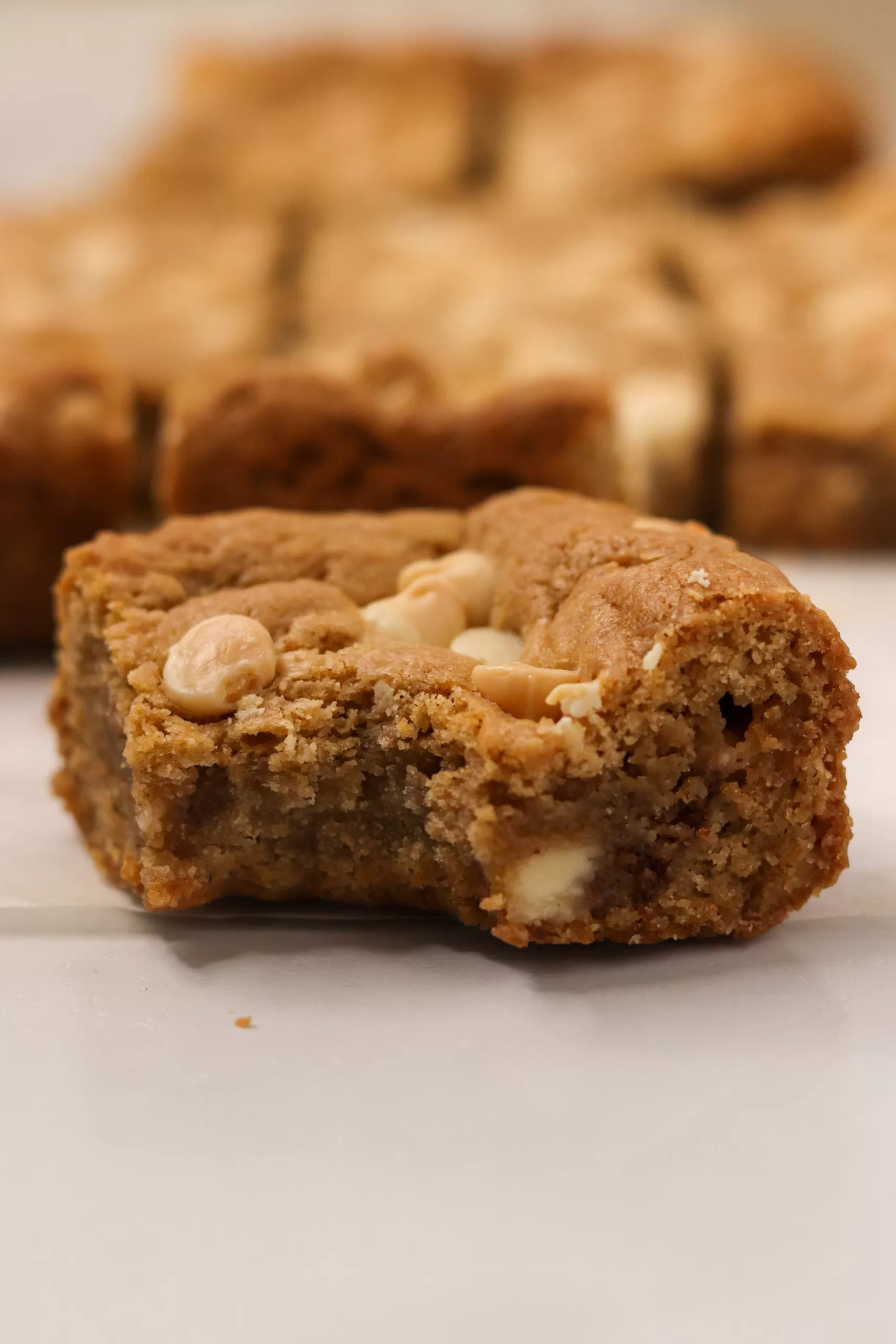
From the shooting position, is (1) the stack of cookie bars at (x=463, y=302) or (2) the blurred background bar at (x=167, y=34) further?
(2) the blurred background bar at (x=167, y=34)

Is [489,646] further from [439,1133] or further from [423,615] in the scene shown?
[439,1133]

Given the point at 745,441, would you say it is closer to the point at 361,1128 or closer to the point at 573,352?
the point at 573,352

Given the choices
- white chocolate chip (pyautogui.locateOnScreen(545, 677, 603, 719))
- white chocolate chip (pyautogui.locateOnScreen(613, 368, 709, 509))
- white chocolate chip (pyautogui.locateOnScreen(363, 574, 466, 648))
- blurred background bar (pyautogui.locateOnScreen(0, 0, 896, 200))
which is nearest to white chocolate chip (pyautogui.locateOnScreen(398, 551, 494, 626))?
white chocolate chip (pyautogui.locateOnScreen(363, 574, 466, 648))

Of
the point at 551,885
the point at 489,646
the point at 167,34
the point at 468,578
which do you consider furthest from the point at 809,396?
the point at 167,34

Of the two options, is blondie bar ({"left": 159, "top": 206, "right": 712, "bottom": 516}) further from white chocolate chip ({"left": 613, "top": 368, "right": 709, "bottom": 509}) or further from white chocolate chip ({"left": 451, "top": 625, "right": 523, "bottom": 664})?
white chocolate chip ({"left": 451, "top": 625, "right": 523, "bottom": 664})

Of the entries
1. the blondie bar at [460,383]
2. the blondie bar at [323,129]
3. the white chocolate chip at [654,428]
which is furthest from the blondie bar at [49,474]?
the blondie bar at [323,129]

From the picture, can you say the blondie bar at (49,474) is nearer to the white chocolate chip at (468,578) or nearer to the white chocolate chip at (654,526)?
the white chocolate chip at (468,578)
